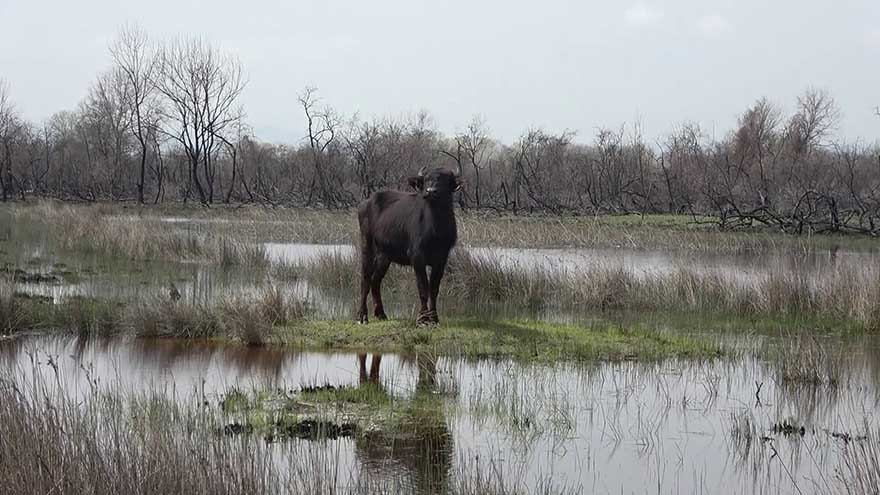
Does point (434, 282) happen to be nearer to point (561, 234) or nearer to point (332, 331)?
point (332, 331)

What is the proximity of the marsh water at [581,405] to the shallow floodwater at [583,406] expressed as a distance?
20mm

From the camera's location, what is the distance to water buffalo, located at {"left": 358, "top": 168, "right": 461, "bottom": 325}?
12.7 meters

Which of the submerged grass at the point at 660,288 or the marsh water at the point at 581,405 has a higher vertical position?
the submerged grass at the point at 660,288

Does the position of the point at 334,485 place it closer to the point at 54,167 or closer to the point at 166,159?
the point at 54,167

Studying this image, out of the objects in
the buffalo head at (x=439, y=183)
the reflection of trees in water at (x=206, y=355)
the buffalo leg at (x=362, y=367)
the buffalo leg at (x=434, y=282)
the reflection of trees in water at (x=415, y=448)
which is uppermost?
the buffalo head at (x=439, y=183)

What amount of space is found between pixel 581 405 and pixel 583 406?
0.04m

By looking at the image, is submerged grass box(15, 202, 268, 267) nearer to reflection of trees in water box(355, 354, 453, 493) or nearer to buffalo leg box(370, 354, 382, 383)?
buffalo leg box(370, 354, 382, 383)

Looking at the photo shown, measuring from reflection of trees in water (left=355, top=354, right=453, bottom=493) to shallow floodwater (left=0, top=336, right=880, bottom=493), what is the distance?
3 cm

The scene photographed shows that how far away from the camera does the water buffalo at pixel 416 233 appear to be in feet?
41.8

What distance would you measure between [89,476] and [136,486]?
0.31 metres

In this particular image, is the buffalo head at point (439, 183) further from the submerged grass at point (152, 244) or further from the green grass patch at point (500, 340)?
the submerged grass at point (152, 244)

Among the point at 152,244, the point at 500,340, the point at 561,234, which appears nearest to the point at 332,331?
the point at 500,340

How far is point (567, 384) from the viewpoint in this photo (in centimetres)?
1031

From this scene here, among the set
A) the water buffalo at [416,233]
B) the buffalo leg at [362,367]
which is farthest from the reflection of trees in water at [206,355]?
the water buffalo at [416,233]
